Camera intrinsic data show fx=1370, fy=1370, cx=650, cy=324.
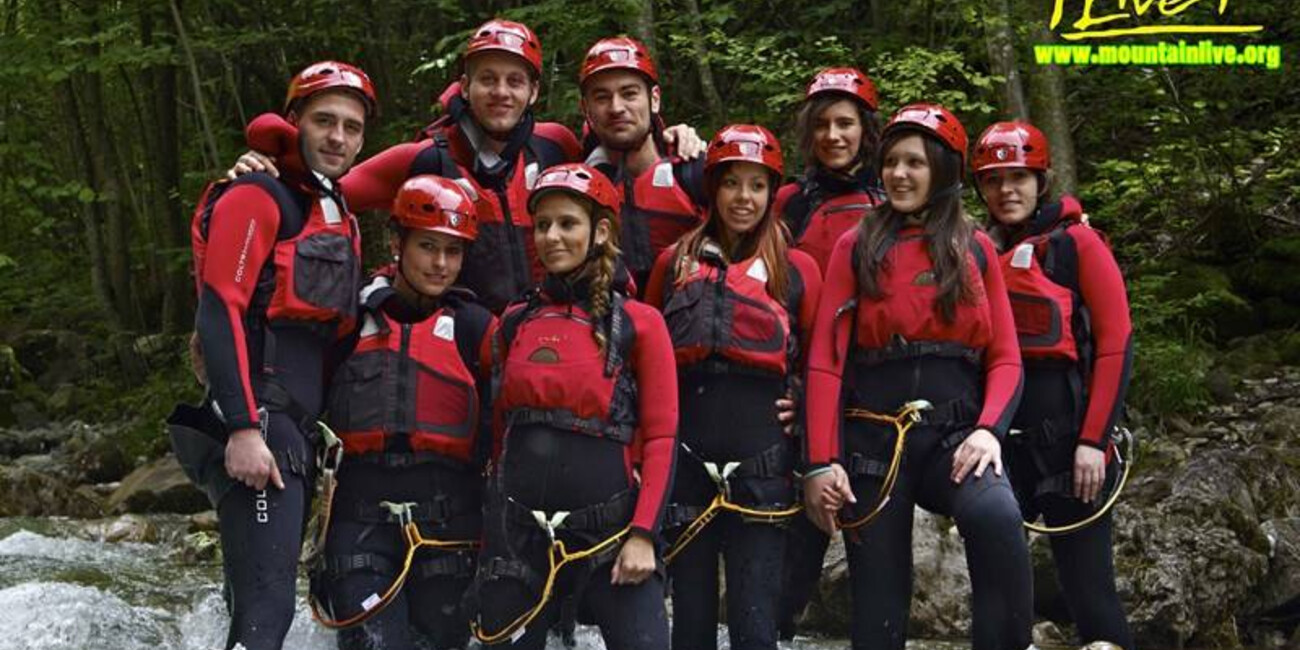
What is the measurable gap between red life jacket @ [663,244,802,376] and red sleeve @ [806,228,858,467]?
0.15 meters

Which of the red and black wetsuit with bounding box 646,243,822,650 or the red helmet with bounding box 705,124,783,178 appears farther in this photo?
the red helmet with bounding box 705,124,783,178

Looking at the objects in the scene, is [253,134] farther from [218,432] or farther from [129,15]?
[129,15]

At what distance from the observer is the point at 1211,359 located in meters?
12.1

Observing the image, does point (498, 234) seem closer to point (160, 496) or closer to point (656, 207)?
point (656, 207)

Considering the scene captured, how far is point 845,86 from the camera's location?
19.1 ft

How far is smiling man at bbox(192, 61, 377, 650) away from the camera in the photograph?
4750mm

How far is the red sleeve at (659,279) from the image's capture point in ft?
18.0

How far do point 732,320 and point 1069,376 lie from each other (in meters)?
1.46

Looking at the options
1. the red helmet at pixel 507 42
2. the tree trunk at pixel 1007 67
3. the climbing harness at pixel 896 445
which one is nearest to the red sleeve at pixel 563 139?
the red helmet at pixel 507 42

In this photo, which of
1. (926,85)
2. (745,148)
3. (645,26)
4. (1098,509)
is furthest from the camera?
(645,26)

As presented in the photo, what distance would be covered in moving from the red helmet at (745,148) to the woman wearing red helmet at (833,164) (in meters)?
0.37

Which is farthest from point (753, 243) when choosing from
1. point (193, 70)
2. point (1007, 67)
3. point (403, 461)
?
point (193, 70)

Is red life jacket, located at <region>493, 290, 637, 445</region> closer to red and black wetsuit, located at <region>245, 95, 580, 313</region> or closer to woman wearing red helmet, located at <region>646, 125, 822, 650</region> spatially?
woman wearing red helmet, located at <region>646, 125, 822, 650</region>

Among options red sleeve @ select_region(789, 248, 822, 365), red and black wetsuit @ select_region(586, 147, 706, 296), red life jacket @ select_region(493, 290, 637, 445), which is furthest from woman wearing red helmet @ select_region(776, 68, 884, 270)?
red life jacket @ select_region(493, 290, 637, 445)
